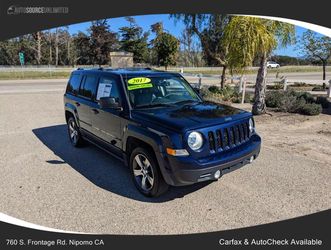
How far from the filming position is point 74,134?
6234mm

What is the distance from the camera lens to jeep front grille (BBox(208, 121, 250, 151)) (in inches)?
136

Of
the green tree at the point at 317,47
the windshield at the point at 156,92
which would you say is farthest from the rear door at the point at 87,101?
the green tree at the point at 317,47

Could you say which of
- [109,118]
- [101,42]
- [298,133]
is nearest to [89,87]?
[109,118]

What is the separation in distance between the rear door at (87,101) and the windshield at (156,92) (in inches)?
41.7

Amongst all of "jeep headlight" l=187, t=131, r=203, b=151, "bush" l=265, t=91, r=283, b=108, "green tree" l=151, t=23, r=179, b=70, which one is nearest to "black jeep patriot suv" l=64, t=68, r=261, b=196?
"jeep headlight" l=187, t=131, r=203, b=151

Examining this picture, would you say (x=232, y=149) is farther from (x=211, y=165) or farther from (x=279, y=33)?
(x=279, y=33)

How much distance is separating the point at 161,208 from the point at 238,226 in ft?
3.36

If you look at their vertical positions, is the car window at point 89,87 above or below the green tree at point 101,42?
below

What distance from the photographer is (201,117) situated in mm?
3658

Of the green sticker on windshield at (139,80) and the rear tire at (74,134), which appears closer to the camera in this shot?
the green sticker on windshield at (139,80)

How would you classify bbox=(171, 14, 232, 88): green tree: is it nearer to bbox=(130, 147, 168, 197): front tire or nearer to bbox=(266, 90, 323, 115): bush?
bbox=(266, 90, 323, 115): bush

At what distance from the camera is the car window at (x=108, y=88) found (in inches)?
170

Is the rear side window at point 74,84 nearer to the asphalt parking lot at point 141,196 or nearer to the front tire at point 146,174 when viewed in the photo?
the asphalt parking lot at point 141,196

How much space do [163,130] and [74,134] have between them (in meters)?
3.54
